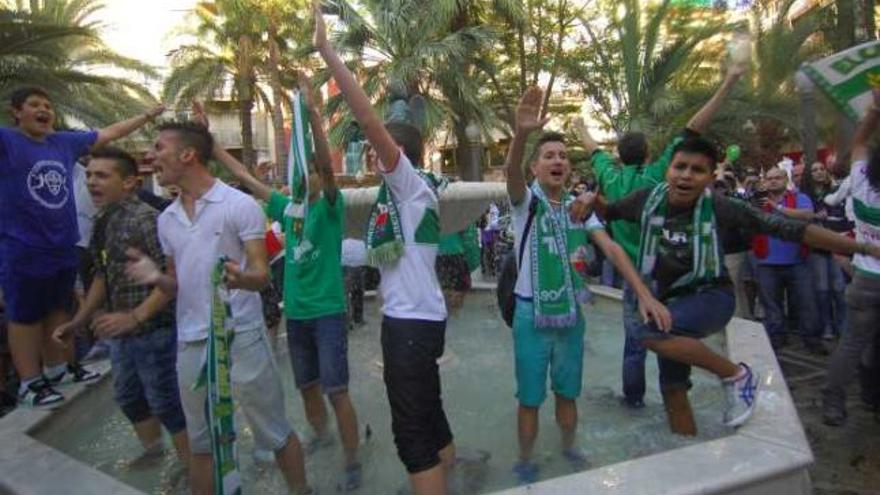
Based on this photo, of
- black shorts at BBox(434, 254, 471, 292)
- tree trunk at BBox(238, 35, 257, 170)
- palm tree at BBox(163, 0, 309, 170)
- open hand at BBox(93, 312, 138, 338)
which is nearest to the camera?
open hand at BBox(93, 312, 138, 338)

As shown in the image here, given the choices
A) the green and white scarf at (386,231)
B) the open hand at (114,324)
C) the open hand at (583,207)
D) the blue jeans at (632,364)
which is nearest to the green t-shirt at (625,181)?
the blue jeans at (632,364)

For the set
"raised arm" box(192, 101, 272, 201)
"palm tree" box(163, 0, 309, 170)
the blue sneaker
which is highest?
"palm tree" box(163, 0, 309, 170)

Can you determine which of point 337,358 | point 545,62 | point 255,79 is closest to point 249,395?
point 337,358

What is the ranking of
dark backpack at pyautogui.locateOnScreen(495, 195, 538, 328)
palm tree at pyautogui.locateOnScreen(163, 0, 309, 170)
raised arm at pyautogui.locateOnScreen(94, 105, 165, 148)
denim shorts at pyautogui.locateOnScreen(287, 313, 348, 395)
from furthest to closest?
palm tree at pyautogui.locateOnScreen(163, 0, 309, 170) → raised arm at pyautogui.locateOnScreen(94, 105, 165, 148) → denim shorts at pyautogui.locateOnScreen(287, 313, 348, 395) → dark backpack at pyautogui.locateOnScreen(495, 195, 538, 328)

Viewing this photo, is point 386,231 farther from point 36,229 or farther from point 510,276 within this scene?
point 36,229

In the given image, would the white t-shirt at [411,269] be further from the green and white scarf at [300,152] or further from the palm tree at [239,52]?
the palm tree at [239,52]

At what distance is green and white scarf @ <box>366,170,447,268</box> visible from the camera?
308 centimetres

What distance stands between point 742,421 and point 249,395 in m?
2.36

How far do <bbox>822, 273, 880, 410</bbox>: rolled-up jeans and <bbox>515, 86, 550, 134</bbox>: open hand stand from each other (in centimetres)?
266

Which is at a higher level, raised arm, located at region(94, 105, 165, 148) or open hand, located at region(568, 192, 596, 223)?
raised arm, located at region(94, 105, 165, 148)

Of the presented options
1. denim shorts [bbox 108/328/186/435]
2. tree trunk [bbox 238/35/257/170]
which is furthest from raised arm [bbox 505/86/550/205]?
tree trunk [bbox 238/35/257/170]

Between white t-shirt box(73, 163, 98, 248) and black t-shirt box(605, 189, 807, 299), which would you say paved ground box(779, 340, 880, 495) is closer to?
black t-shirt box(605, 189, 807, 299)

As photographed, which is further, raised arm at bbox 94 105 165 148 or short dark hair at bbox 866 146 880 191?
raised arm at bbox 94 105 165 148

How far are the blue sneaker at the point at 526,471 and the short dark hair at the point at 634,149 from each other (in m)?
2.29
